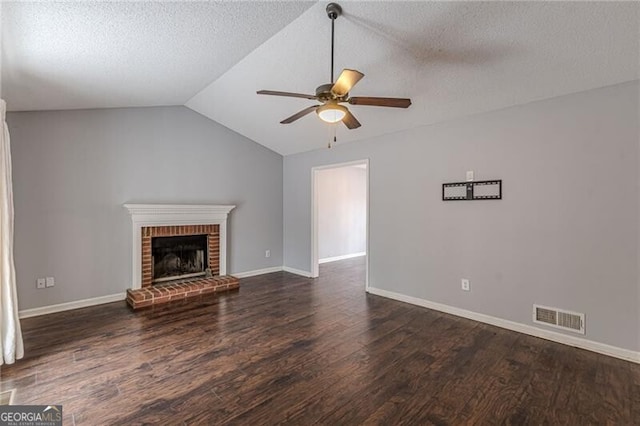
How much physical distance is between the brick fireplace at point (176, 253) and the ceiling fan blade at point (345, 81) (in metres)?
3.53

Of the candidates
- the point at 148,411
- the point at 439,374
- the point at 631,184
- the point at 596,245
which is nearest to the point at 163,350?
the point at 148,411

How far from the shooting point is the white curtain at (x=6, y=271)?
2.35 m

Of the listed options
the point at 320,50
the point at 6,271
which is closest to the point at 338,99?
the point at 320,50

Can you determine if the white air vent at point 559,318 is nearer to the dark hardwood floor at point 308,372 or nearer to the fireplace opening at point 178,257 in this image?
the dark hardwood floor at point 308,372

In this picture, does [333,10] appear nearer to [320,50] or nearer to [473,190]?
[320,50]

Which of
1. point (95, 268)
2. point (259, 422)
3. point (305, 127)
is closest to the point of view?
point (259, 422)

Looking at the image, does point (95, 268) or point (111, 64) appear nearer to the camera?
point (111, 64)

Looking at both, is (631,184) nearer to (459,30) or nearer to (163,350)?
(459,30)

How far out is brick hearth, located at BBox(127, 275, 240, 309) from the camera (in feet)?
12.8

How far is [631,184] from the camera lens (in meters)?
2.56

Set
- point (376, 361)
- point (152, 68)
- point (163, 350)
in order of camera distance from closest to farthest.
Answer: point (376, 361)
point (163, 350)
point (152, 68)

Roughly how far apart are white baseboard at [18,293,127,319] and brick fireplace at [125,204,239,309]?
25cm

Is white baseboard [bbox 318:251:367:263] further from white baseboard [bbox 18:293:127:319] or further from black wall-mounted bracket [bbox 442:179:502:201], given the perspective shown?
white baseboard [bbox 18:293:127:319]

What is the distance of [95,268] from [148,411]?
9.44 feet
